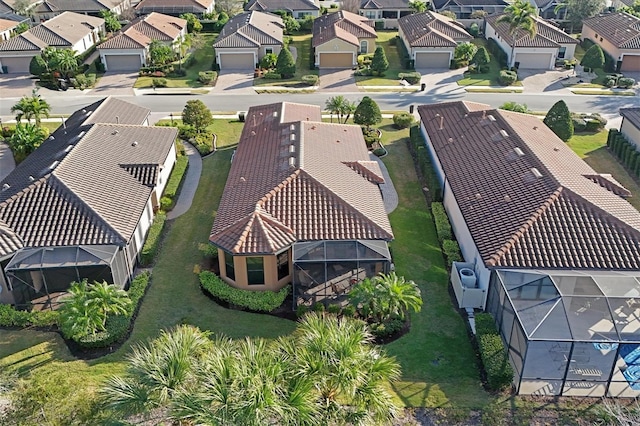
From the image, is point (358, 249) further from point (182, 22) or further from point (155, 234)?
point (182, 22)

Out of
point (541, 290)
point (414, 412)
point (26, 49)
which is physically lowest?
point (414, 412)

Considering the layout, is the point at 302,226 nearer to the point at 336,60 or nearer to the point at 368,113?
the point at 368,113

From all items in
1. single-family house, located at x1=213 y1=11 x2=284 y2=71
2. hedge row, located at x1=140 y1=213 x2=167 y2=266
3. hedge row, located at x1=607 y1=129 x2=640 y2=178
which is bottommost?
hedge row, located at x1=140 y1=213 x2=167 y2=266

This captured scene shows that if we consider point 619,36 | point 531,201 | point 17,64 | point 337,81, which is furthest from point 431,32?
point 17,64

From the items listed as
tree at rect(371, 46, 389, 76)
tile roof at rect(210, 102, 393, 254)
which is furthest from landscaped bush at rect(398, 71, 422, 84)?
tile roof at rect(210, 102, 393, 254)

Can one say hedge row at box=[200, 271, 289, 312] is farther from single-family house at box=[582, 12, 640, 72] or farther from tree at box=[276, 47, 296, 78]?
single-family house at box=[582, 12, 640, 72]

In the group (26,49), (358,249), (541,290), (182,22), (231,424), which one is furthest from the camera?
(182,22)

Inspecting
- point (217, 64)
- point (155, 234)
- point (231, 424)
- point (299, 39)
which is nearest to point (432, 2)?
point (299, 39)
